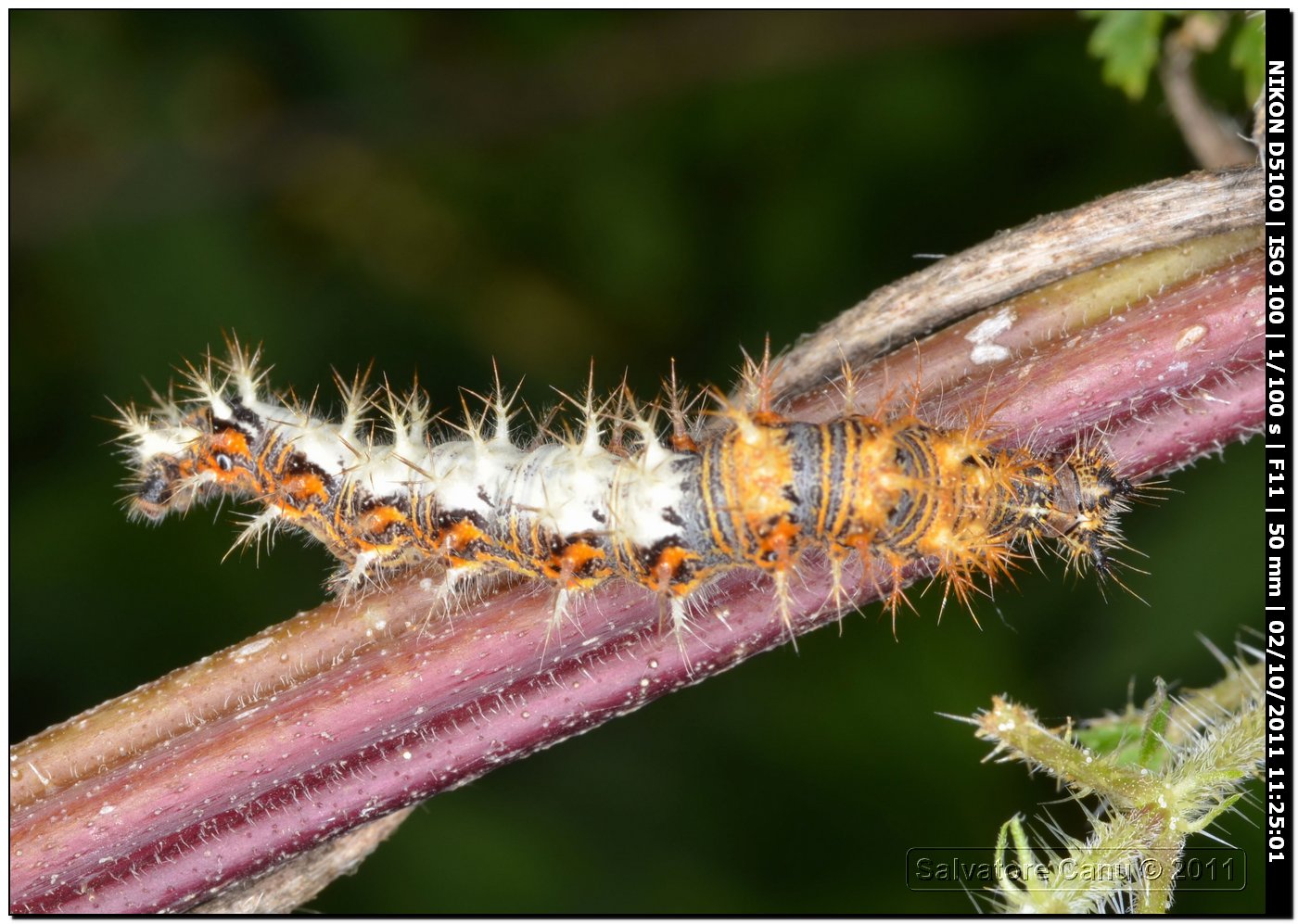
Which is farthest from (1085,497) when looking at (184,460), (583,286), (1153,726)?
(583,286)

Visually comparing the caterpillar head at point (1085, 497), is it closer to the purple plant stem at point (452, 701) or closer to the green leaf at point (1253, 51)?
the purple plant stem at point (452, 701)

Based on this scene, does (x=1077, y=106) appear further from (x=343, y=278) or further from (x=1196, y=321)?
(x=343, y=278)

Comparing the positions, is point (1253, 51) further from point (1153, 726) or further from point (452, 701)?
point (452, 701)

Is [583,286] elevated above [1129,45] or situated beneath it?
elevated above

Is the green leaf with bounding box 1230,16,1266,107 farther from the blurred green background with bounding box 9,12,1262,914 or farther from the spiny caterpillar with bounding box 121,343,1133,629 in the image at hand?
the spiny caterpillar with bounding box 121,343,1133,629

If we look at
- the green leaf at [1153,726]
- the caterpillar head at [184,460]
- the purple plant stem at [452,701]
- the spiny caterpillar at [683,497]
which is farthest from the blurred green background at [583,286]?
the green leaf at [1153,726]

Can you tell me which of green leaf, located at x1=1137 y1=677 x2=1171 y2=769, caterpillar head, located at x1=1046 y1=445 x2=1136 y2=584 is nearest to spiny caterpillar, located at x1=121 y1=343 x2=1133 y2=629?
caterpillar head, located at x1=1046 y1=445 x2=1136 y2=584
